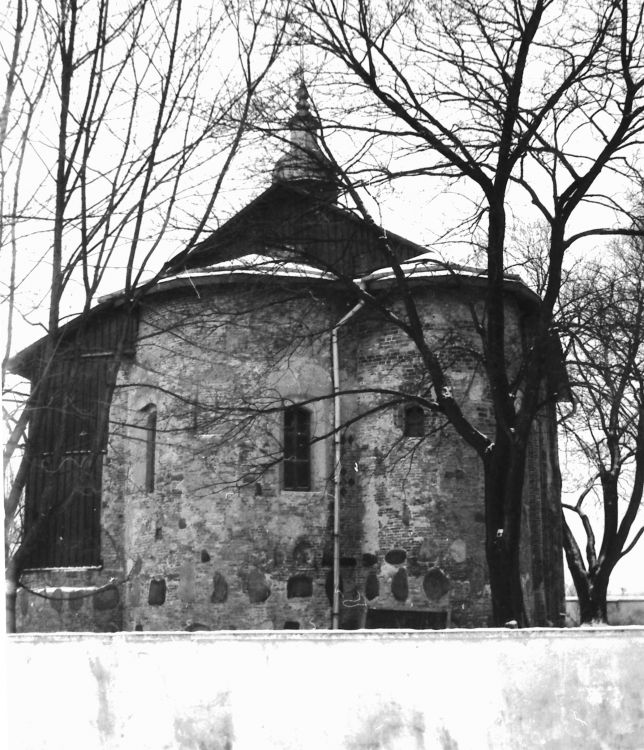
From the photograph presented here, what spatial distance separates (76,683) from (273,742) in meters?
1.65

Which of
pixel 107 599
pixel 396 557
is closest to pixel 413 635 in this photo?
pixel 396 557

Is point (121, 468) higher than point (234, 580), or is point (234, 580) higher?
point (121, 468)

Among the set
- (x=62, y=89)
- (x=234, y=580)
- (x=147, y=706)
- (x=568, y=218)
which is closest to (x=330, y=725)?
(x=147, y=706)

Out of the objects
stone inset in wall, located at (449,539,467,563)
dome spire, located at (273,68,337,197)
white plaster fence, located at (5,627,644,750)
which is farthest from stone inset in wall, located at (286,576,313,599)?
Answer: white plaster fence, located at (5,627,644,750)

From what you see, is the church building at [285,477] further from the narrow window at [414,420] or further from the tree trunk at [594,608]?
the tree trunk at [594,608]

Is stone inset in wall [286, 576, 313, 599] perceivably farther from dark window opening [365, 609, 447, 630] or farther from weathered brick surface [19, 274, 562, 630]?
dark window opening [365, 609, 447, 630]

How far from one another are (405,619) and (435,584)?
734 mm

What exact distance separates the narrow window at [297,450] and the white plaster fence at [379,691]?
10.2m

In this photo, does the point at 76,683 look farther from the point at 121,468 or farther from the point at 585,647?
the point at 121,468

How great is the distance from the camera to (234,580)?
1800cm

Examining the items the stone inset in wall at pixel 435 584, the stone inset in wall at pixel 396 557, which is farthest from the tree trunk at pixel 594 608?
the stone inset in wall at pixel 396 557

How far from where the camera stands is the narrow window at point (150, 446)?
63.7ft

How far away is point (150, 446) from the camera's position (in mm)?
19672

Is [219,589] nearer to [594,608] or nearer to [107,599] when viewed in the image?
[107,599]
